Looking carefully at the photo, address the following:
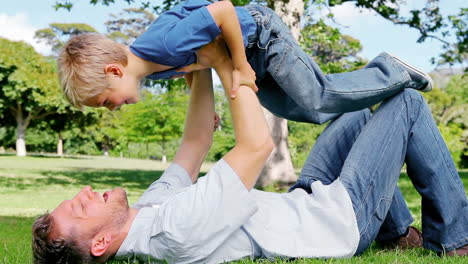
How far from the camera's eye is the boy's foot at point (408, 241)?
3.54 metres

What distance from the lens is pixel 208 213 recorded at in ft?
8.20

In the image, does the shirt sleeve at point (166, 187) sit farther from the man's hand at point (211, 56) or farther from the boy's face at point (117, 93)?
the man's hand at point (211, 56)

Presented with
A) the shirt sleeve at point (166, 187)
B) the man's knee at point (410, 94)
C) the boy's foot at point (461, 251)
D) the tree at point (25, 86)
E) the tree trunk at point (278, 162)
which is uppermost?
the man's knee at point (410, 94)

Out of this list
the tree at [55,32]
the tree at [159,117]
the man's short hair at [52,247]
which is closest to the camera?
the man's short hair at [52,247]

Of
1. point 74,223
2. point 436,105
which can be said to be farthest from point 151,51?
point 436,105

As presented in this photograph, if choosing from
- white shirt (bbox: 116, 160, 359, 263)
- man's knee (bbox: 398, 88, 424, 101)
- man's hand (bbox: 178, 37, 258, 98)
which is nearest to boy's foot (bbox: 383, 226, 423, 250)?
white shirt (bbox: 116, 160, 359, 263)

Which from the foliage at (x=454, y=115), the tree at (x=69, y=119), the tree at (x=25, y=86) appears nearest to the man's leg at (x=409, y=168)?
the foliage at (x=454, y=115)

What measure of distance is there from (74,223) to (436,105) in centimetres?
3460

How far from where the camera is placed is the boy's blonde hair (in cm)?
302

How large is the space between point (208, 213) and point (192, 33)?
1.06 m

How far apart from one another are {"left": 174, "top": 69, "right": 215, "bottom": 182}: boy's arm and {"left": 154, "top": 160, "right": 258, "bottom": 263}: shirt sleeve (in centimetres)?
82

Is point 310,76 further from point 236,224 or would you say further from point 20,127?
point 20,127

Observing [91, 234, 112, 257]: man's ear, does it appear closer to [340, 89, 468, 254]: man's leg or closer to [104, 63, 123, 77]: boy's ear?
[104, 63, 123, 77]: boy's ear

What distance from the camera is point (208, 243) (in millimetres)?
2621
